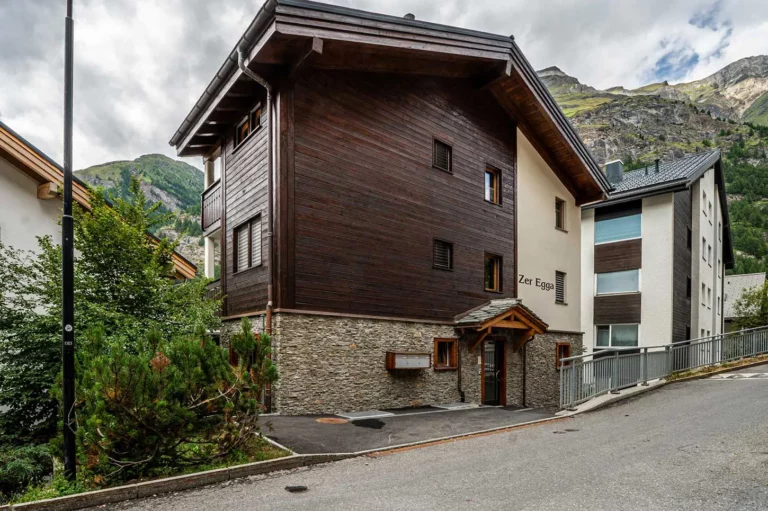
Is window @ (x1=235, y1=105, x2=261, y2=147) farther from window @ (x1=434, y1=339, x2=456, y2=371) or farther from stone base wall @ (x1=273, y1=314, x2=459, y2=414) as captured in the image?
window @ (x1=434, y1=339, x2=456, y2=371)

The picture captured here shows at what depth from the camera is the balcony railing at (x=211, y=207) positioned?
16219 mm

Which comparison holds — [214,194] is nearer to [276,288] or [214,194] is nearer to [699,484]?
[276,288]

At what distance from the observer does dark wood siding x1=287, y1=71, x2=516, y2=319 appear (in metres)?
12.3

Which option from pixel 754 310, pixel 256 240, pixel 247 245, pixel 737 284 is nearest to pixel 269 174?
pixel 256 240

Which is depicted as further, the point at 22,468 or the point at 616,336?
the point at 616,336

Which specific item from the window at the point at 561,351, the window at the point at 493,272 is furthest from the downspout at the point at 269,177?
the window at the point at 561,351

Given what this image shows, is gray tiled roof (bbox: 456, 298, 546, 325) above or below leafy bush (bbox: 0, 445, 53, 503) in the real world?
above

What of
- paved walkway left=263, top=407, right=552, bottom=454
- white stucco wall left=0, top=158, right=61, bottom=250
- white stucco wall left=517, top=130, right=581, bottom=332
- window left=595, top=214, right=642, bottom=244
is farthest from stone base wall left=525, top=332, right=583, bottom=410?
white stucco wall left=0, top=158, right=61, bottom=250

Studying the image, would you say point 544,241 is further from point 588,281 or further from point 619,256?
point 588,281

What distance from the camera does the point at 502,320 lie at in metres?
15.2

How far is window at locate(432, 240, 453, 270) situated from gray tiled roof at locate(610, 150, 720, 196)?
39.9 ft

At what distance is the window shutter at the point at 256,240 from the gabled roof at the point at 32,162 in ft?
7.65

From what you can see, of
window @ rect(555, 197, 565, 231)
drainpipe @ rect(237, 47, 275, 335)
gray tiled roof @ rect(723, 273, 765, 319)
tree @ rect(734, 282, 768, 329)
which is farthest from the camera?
gray tiled roof @ rect(723, 273, 765, 319)

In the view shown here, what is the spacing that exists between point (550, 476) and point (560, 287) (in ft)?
46.1
